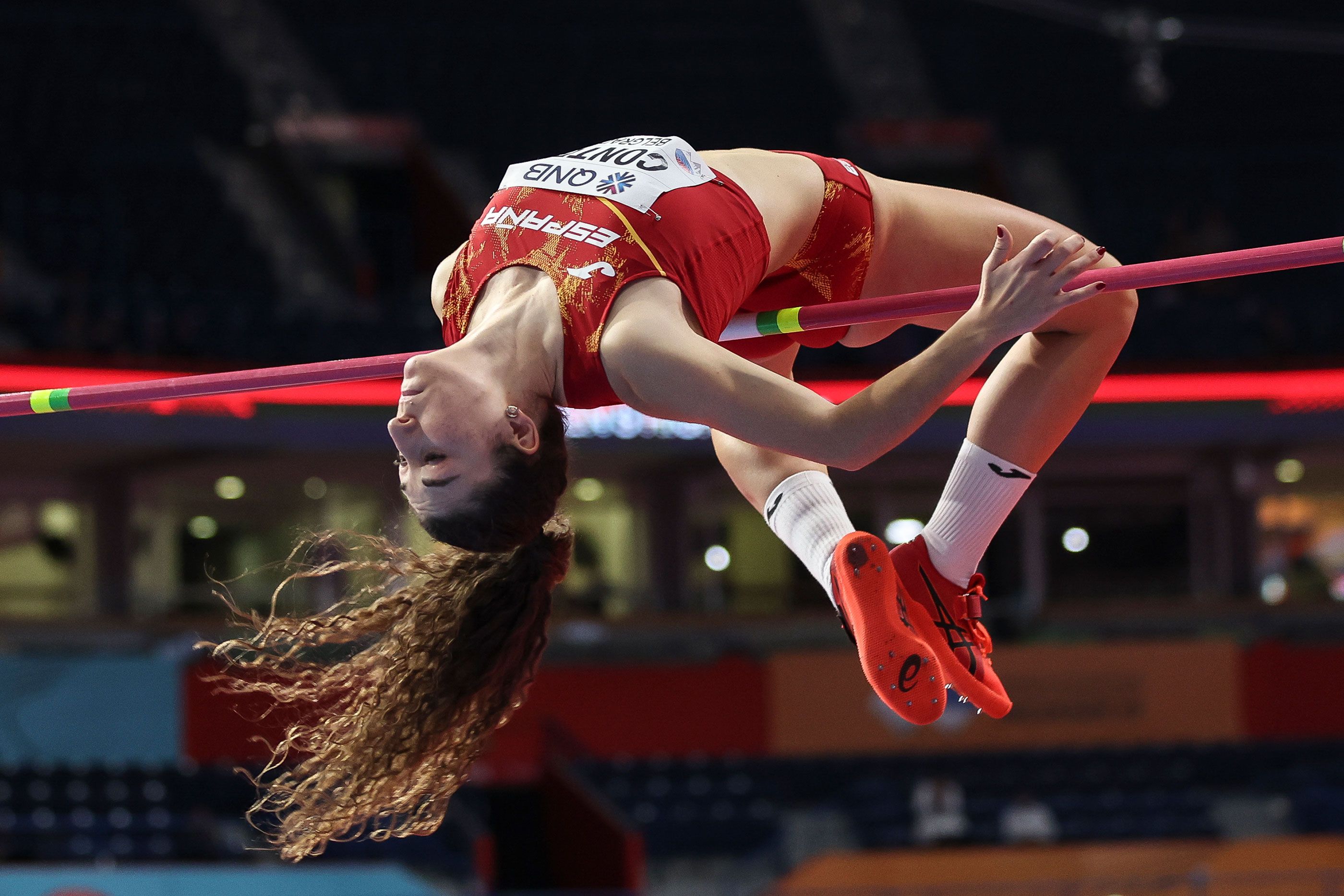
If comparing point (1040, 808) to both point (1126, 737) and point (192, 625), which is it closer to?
point (1126, 737)

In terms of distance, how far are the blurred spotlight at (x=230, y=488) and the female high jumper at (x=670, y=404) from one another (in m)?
11.5

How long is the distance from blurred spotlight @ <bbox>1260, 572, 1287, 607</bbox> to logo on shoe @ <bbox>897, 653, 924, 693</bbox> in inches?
505

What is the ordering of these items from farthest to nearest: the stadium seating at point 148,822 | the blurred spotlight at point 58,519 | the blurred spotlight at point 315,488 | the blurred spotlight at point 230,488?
1. the blurred spotlight at point 315,488
2. the blurred spotlight at point 230,488
3. the blurred spotlight at point 58,519
4. the stadium seating at point 148,822

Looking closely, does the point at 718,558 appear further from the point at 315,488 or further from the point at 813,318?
the point at 813,318

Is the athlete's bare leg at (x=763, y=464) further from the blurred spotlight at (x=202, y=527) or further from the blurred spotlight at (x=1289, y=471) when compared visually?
the blurred spotlight at (x=1289, y=471)

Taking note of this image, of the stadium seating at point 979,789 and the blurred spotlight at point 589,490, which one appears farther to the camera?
the blurred spotlight at point 589,490

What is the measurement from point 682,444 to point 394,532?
9297 mm

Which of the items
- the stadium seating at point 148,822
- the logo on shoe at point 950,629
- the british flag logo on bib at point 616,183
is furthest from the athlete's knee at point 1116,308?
the stadium seating at point 148,822

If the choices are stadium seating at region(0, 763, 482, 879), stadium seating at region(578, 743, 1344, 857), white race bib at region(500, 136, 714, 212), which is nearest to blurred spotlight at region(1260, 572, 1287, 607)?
stadium seating at region(578, 743, 1344, 857)

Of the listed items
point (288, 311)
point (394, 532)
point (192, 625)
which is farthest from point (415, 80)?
point (394, 532)

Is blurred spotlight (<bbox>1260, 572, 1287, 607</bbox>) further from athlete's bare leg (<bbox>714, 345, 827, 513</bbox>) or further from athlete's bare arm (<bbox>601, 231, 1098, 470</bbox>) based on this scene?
athlete's bare arm (<bbox>601, 231, 1098, 470</bbox>)

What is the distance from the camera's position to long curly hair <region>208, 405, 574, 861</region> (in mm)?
2896

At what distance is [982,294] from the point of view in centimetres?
238

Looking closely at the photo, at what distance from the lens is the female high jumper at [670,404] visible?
2.36m
